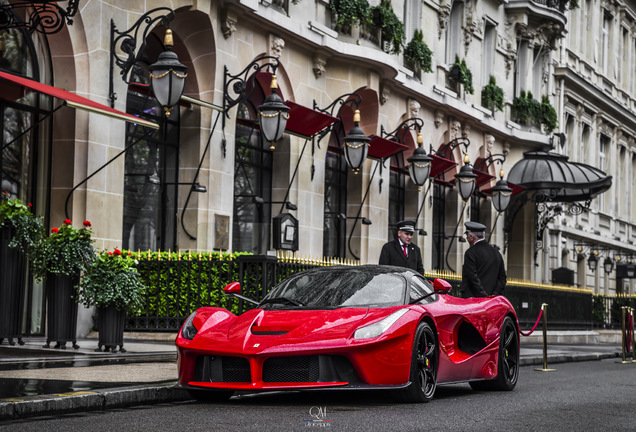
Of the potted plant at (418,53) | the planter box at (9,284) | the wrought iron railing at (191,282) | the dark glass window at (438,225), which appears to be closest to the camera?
the planter box at (9,284)

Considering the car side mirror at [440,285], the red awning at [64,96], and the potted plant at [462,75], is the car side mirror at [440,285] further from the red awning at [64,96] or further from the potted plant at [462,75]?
the potted plant at [462,75]

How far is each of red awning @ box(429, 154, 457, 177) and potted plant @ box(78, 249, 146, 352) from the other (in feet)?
49.9

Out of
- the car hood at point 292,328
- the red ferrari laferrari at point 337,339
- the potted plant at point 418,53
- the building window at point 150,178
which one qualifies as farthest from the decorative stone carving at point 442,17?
the car hood at point 292,328

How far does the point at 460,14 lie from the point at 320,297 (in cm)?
2464

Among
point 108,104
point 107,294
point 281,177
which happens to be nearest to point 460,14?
point 281,177

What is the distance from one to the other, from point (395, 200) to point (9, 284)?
712 inches

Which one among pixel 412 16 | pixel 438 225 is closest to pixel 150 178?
→ pixel 412 16

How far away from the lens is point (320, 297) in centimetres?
984

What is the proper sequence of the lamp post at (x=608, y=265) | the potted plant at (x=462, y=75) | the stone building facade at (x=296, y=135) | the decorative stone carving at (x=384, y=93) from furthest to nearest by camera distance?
the lamp post at (x=608, y=265)
the potted plant at (x=462, y=75)
the decorative stone carving at (x=384, y=93)
the stone building facade at (x=296, y=135)

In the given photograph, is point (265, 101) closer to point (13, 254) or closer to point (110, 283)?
point (110, 283)

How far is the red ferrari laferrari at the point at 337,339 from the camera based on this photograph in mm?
8641

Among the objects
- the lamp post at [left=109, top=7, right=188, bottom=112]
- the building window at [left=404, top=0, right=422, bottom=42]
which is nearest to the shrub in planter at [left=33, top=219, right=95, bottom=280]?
the lamp post at [left=109, top=7, right=188, bottom=112]

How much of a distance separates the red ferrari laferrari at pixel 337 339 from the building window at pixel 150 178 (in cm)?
873

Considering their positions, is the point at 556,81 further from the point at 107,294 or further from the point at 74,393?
the point at 74,393
